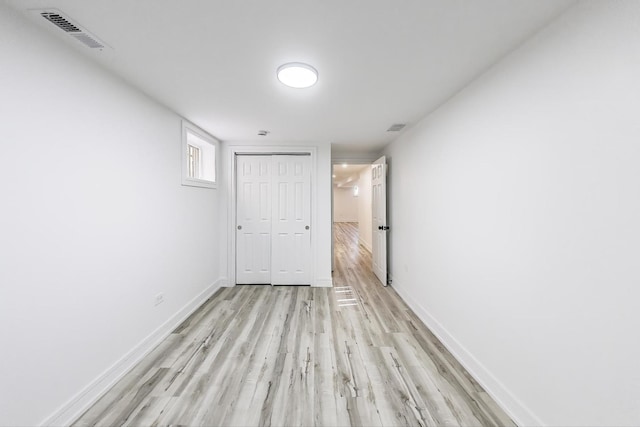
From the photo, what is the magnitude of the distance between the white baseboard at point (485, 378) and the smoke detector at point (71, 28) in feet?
11.2

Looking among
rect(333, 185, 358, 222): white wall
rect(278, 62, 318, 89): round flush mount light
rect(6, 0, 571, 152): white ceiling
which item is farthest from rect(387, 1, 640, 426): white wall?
rect(333, 185, 358, 222): white wall

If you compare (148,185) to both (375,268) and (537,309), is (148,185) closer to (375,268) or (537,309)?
(537,309)

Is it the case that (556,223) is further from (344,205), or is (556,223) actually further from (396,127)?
(344,205)

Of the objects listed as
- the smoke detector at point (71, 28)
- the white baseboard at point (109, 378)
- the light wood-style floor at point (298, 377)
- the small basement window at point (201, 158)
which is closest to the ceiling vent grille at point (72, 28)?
the smoke detector at point (71, 28)

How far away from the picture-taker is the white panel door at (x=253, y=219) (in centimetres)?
414

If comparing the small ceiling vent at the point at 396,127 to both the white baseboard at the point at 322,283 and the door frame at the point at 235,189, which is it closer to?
the door frame at the point at 235,189

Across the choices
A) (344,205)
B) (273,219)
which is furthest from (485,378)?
(344,205)

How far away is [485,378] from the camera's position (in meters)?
1.85

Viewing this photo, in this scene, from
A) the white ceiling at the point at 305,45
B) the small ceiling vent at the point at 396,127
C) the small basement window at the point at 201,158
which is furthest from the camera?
the small basement window at the point at 201,158

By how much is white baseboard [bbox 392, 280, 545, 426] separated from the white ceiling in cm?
222

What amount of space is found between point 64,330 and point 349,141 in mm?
3751

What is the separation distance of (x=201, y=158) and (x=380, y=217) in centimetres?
303

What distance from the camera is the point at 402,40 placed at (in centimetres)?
152

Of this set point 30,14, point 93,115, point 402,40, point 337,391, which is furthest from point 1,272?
point 402,40
